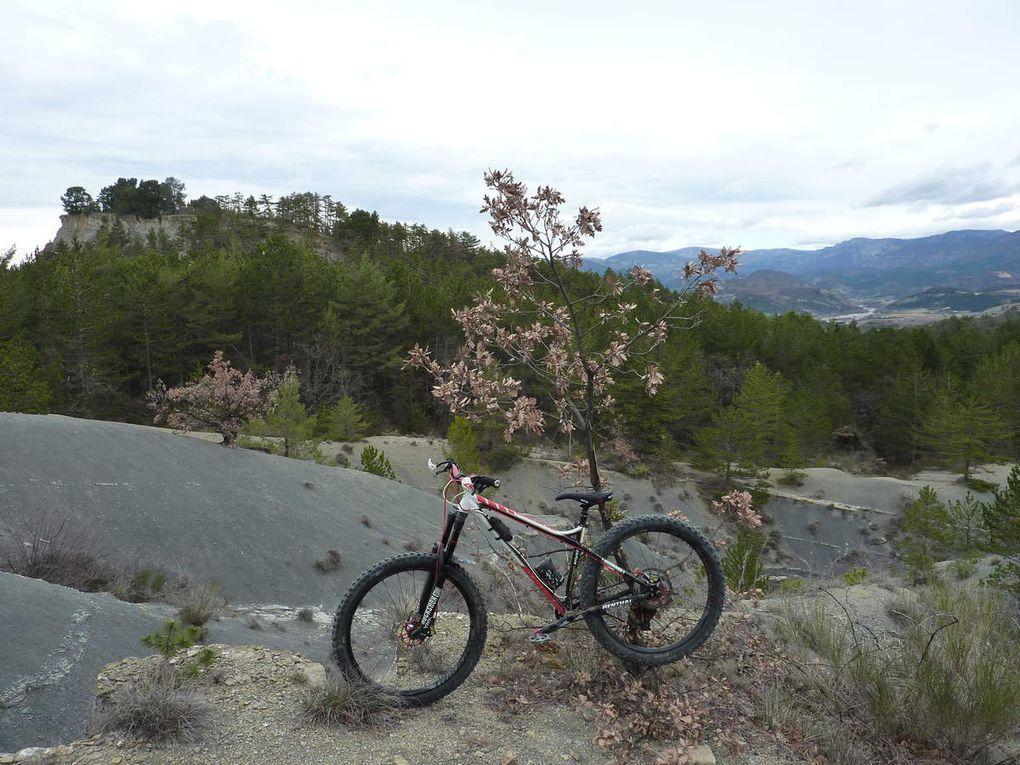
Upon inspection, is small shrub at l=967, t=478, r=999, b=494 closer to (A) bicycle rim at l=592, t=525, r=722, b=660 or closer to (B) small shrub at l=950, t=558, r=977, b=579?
(B) small shrub at l=950, t=558, r=977, b=579

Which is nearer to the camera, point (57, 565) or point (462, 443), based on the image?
point (57, 565)

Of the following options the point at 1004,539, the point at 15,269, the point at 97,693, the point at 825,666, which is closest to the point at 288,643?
the point at 97,693

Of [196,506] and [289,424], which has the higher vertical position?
[289,424]

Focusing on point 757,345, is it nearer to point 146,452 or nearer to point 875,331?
point 875,331

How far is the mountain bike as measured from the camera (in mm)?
3787

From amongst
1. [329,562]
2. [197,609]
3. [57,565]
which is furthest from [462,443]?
[197,609]

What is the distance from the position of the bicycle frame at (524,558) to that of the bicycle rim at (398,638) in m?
0.09

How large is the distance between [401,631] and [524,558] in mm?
998

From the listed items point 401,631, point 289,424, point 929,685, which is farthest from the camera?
point 289,424

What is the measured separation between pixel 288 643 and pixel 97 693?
4521 millimetres

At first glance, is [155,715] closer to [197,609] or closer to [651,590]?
[651,590]

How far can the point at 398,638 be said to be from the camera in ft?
13.5

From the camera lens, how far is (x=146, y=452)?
1670cm

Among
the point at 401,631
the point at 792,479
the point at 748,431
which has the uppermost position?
the point at 401,631
